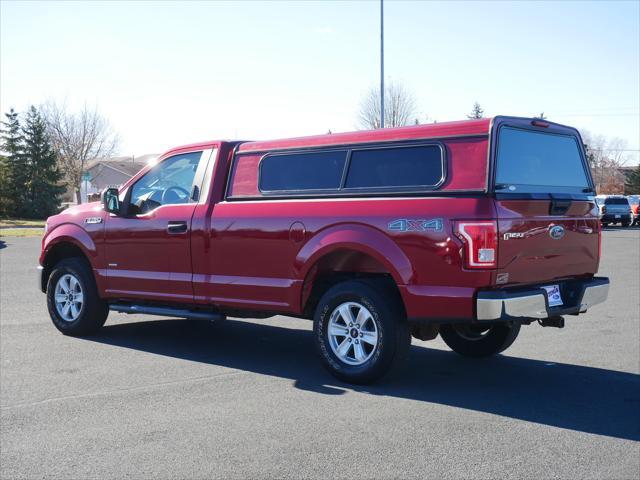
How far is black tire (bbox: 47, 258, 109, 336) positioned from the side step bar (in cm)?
22

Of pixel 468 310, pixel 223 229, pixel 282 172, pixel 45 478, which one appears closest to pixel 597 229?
pixel 468 310

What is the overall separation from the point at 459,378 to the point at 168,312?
2935 mm

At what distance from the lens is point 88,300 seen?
8.20 m

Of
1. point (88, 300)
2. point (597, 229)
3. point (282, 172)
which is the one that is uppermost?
point (282, 172)

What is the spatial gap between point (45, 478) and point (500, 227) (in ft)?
11.4

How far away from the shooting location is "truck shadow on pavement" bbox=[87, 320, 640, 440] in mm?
5418

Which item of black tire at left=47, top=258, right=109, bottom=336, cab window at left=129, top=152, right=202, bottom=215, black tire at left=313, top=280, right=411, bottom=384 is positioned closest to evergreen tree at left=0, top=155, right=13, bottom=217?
black tire at left=47, top=258, right=109, bottom=336

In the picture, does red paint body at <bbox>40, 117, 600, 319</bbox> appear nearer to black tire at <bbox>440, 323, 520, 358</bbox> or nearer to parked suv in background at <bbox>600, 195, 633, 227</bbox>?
black tire at <bbox>440, 323, 520, 358</bbox>

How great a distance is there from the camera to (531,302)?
5676mm

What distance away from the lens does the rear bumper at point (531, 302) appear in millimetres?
5488

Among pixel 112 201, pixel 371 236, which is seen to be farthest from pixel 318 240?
pixel 112 201

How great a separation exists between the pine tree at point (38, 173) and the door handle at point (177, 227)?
46.5 meters

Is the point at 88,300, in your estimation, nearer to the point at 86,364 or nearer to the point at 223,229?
the point at 86,364

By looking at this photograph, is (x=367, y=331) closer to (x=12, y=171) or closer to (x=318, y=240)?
(x=318, y=240)
